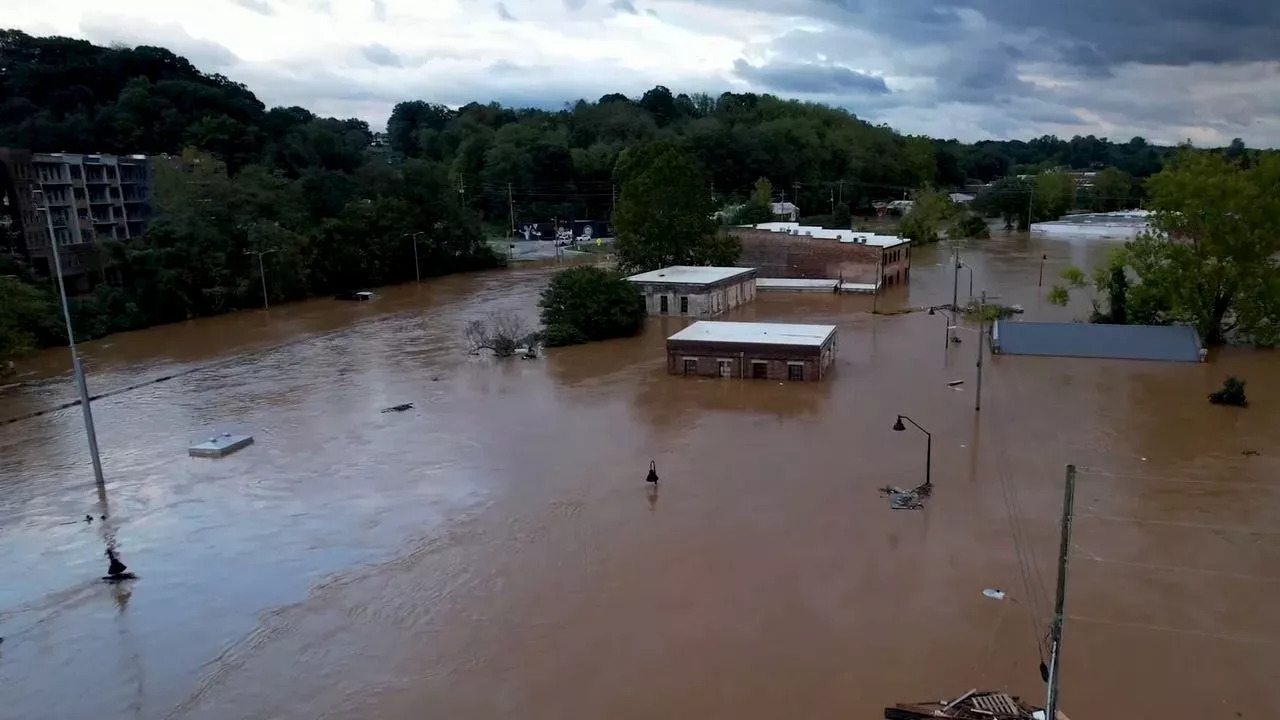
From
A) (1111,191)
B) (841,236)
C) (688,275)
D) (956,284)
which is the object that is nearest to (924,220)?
(841,236)

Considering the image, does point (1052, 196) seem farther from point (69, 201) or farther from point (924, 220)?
point (69, 201)

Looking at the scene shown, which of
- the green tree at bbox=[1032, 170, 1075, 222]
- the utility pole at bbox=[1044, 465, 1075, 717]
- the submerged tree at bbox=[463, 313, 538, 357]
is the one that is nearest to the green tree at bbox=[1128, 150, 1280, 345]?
the submerged tree at bbox=[463, 313, 538, 357]

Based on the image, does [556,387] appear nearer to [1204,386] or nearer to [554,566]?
[554,566]

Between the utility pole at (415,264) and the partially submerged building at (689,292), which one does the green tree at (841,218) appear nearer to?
the partially submerged building at (689,292)

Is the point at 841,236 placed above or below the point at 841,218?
above

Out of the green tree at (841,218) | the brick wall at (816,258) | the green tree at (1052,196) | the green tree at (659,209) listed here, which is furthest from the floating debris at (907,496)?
the green tree at (1052,196)

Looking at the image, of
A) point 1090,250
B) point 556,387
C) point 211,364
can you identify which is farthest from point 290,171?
point 1090,250

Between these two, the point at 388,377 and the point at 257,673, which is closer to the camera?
the point at 257,673

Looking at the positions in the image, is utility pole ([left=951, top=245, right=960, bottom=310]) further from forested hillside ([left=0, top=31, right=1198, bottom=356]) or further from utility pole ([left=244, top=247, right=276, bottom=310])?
utility pole ([left=244, top=247, right=276, bottom=310])
